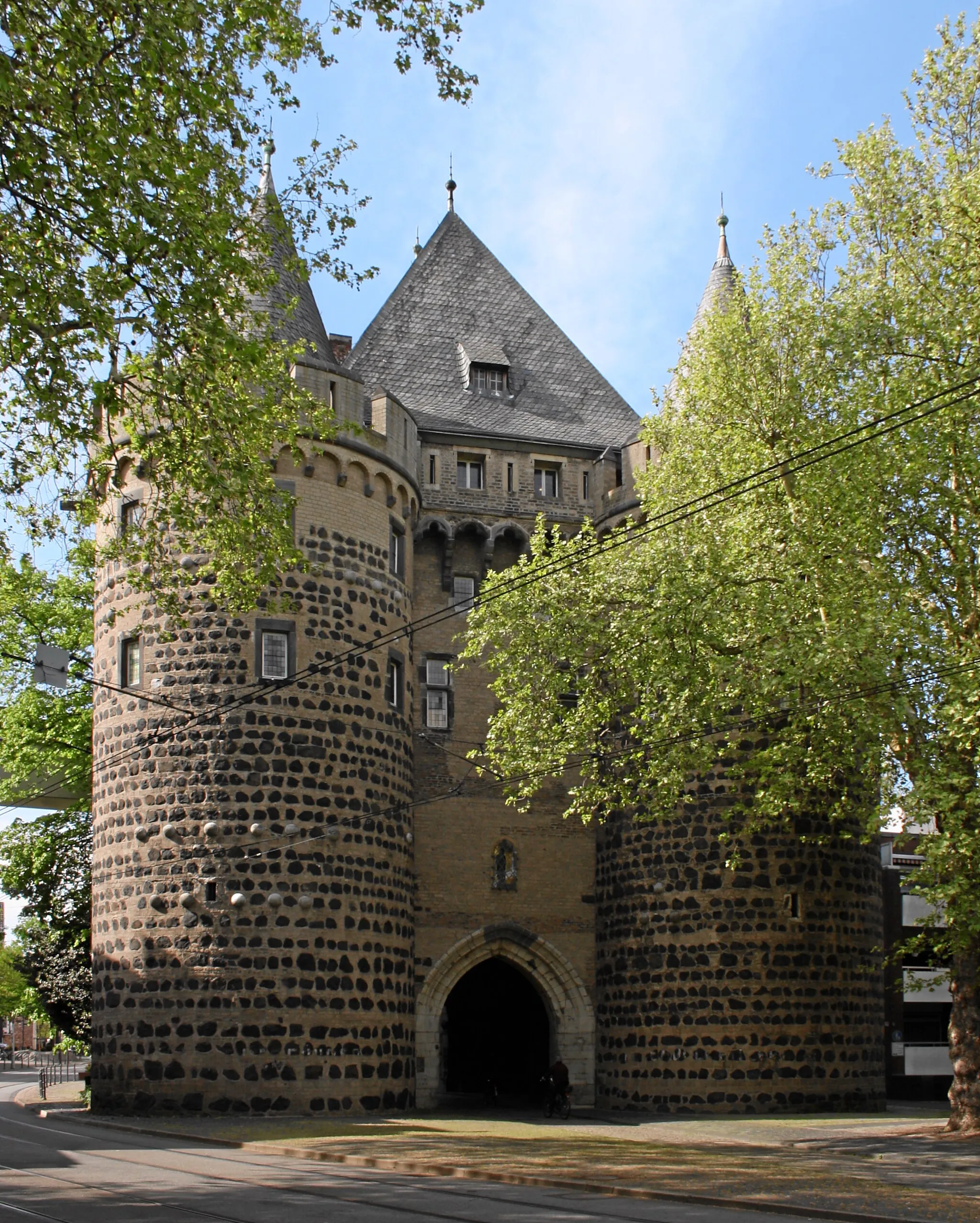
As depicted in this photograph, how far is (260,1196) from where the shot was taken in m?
13.4

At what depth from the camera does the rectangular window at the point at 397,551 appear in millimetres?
27672

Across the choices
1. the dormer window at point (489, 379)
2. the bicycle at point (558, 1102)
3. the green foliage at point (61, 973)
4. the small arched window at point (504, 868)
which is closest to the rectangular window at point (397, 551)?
the dormer window at point (489, 379)

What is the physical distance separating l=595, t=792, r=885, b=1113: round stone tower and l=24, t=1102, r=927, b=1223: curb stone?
9612mm

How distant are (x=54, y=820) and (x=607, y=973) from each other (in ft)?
42.6

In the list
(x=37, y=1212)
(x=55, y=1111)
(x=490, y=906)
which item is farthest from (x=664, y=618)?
(x=55, y=1111)

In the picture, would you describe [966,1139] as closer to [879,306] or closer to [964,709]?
[964,709]

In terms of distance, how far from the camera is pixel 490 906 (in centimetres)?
2838

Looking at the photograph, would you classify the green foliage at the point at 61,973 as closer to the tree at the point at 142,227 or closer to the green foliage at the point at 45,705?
the green foliage at the point at 45,705

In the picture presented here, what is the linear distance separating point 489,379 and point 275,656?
1026 cm

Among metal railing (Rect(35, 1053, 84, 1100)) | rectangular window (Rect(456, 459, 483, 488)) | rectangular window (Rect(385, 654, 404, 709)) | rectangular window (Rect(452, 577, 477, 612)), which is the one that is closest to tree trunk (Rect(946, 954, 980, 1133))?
rectangular window (Rect(385, 654, 404, 709))

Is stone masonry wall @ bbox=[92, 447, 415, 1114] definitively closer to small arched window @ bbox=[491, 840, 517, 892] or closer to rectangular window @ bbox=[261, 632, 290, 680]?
rectangular window @ bbox=[261, 632, 290, 680]

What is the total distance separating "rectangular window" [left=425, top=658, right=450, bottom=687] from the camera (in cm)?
2917

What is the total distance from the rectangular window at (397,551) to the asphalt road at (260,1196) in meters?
12.3

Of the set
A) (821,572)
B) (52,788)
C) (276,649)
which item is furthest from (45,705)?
(821,572)
